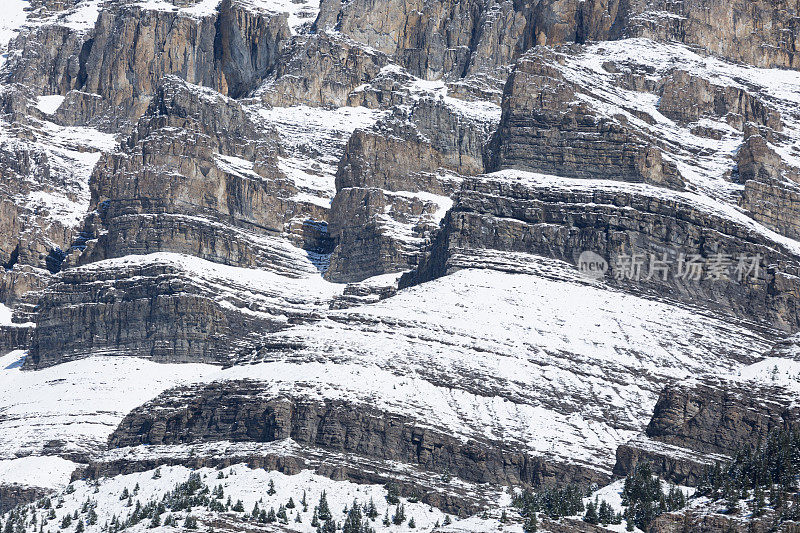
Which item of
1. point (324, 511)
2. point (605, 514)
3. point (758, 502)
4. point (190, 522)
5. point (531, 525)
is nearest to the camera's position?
point (758, 502)

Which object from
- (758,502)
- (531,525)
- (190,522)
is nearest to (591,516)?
(531,525)

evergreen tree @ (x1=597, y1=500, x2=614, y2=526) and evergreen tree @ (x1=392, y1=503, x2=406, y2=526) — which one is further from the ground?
evergreen tree @ (x1=597, y1=500, x2=614, y2=526)

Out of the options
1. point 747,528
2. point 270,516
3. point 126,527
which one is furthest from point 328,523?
point 747,528

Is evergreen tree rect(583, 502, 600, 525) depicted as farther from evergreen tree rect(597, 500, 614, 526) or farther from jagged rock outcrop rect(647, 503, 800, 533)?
jagged rock outcrop rect(647, 503, 800, 533)

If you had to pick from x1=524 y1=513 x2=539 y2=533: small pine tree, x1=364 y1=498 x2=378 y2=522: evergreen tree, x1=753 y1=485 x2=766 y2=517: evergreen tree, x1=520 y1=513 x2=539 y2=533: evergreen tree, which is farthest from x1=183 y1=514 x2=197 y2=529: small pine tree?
x1=753 y1=485 x2=766 y2=517: evergreen tree

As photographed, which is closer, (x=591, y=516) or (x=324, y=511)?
(x=591, y=516)

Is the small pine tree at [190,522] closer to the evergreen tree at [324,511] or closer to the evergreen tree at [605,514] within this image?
the evergreen tree at [324,511]

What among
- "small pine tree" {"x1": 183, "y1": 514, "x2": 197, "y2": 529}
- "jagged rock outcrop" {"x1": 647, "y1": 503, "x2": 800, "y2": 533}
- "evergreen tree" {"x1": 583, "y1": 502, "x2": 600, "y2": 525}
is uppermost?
"jagged rock outcrop" {"x1": 647, "y1": 503, "x2": 800, "y2": 533}

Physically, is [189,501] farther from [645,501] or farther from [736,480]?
[736,480]

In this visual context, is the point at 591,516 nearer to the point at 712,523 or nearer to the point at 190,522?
the point at 712,523

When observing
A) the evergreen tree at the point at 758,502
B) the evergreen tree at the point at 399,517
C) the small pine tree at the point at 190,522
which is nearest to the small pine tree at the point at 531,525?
the evergreen tree at the point at 758,502

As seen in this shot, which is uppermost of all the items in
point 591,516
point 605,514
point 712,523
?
point 712,523

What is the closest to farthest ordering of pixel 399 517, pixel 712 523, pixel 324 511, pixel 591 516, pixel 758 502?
pixel 712 523 → pixel 758 502 → pixel 591 516 → pixel 324 511 → pixel 399 517
